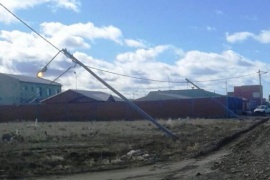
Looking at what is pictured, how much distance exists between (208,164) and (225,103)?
5030 centimetres

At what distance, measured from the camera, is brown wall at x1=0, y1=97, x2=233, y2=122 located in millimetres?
65312

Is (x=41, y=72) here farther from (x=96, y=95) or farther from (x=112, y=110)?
(x=96, y=95)

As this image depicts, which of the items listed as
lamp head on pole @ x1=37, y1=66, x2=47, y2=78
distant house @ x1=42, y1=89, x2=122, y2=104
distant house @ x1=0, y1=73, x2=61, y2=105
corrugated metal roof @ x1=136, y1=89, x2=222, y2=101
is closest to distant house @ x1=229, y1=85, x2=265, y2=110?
corrugated metal roof @ x1=136, y1=89, x2=222, y2=101

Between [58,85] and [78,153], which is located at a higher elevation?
[58,85]

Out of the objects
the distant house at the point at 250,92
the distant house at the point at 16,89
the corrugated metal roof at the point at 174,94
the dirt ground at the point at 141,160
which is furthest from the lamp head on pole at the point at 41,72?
the distant house at the point at 250,92

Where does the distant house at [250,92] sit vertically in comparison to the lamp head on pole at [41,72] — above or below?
above

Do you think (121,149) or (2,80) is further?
(2,80)

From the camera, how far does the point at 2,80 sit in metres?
88.2

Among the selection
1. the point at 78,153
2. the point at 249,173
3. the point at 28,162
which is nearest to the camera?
the point at 249,173

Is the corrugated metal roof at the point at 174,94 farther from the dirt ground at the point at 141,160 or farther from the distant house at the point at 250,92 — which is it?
the dirt ground at the point at 141,160

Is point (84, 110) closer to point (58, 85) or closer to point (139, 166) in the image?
point (58, 85)

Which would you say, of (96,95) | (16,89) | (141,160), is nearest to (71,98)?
(96,95)

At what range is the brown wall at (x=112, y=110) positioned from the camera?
65312 millimetres

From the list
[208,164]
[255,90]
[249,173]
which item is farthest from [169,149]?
[255,90]
